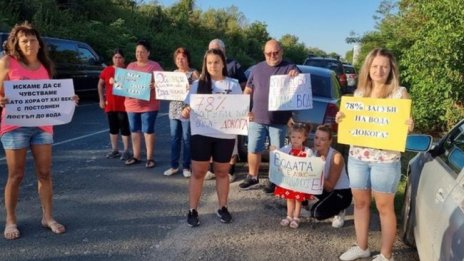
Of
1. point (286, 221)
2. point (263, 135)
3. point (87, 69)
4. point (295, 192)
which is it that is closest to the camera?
point (295, 192)

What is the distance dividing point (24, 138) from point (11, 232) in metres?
0.86

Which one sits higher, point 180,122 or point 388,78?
point 388,78

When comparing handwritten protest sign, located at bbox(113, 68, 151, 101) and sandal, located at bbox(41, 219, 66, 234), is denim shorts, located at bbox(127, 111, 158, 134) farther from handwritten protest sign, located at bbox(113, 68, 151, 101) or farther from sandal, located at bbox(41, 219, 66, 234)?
sandal, located at bbox(41, 219, 66, 234)

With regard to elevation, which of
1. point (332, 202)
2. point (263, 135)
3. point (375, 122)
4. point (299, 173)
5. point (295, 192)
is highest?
point (375, 122)

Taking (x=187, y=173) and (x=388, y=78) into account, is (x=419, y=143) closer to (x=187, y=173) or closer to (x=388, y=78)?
(x=388, y=78)

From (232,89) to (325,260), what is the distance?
1.87 metres

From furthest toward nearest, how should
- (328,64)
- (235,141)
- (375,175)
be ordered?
1. (328,64)
2. (235,141)
3. (375,175)

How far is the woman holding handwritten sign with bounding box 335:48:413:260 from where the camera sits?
3594 millimetres

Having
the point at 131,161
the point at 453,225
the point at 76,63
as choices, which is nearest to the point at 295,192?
the point at 453,225

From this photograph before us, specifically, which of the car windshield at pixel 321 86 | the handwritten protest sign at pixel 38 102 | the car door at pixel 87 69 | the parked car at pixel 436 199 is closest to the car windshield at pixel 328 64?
the car door at pixel 87 69

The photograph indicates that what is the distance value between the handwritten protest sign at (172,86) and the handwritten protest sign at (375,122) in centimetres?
289

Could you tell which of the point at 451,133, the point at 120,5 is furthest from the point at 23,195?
the point at 120,5

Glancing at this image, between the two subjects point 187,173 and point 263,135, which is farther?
point 187,173

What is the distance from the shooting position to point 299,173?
4.53 m
